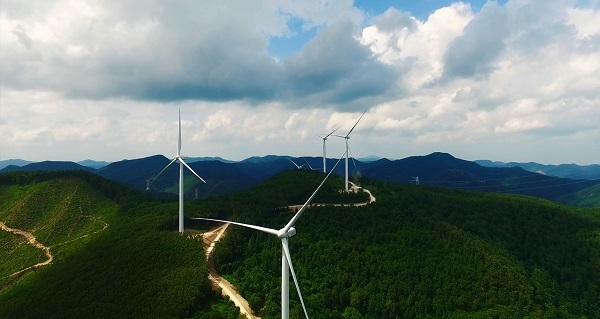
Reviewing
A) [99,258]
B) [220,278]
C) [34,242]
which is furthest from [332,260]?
[34,242]

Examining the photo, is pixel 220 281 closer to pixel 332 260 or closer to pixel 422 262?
pixel 332 260

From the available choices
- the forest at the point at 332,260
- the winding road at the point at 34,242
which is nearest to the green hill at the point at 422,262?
the forest at the point at 332,260

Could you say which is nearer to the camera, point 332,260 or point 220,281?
point 220,281

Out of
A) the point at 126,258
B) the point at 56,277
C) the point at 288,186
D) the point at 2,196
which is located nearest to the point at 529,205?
the point at 288,186

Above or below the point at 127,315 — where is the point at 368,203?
above

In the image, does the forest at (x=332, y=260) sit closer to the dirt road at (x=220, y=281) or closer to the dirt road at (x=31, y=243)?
the dirt road at (x=220, y=281)

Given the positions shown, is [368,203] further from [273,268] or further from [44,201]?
[44,201]
